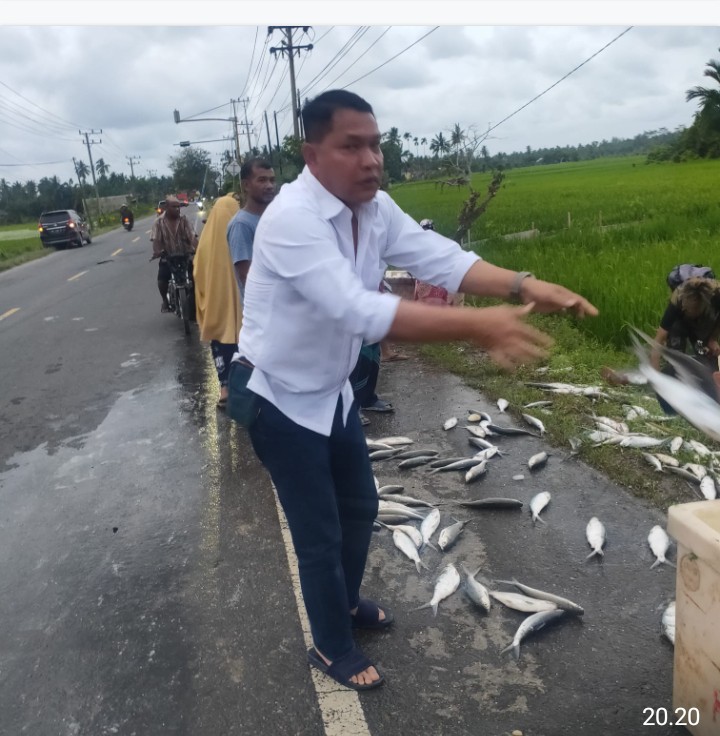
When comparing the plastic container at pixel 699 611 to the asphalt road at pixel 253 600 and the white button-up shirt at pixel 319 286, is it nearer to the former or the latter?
the asphalt road at pixel 253 600

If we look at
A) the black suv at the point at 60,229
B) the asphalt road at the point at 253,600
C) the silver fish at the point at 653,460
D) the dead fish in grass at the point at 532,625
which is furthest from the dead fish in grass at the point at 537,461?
the black suv at the point at 60,229

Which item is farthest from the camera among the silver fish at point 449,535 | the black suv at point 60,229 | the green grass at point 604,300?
the black suv at point 60,229

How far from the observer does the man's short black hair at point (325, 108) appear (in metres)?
2.17

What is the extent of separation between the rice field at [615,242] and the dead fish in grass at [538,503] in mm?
3258

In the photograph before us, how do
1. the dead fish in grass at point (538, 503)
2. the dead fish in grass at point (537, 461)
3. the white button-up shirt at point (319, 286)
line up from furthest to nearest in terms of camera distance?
1. the dead fish in grass at point (537, 461)
2. the dead fish in grass at point (538, 503)
3. the white button-up shirt at point (319, 286)

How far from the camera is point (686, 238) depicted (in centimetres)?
1101

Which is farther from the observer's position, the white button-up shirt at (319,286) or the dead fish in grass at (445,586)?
the dead fish in grass at (445,586)

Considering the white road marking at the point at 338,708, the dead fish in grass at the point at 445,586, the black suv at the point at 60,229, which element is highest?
the black suv at the point at 60,229

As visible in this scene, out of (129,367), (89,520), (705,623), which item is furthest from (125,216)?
(705,623)

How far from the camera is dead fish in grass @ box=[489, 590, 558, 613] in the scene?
313cm

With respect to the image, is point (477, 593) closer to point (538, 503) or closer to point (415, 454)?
point (538, 503)

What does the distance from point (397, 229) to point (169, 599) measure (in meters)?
2.13

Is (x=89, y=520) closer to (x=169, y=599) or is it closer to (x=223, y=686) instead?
(x=169, y=599)

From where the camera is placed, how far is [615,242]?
1180 centimetres
